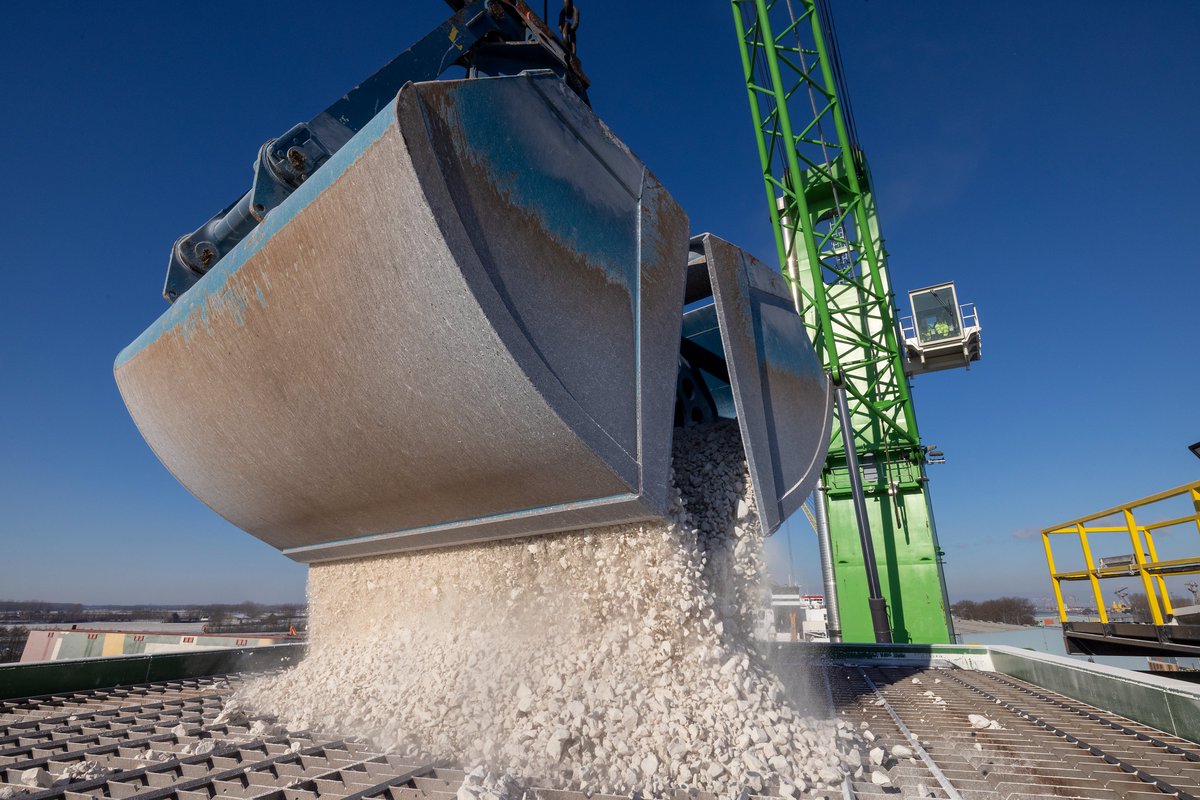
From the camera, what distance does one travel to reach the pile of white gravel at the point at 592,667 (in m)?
2.21

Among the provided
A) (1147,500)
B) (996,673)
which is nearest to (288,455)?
(996,673)

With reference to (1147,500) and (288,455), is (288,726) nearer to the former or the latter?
(288,455)

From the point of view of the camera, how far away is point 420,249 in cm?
207

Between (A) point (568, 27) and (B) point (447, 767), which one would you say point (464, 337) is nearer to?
(B) point (447, 767)

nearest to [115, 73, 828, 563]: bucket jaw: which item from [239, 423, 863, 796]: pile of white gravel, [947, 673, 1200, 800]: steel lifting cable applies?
[239, 423, 863, 796]: pile of white gravel

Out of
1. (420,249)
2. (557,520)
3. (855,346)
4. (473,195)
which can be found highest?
(855,346)

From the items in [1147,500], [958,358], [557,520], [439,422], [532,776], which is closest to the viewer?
[532,776]

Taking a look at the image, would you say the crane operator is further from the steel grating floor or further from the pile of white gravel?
the steel grating floor

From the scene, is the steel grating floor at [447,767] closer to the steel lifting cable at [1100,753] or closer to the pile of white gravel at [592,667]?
the steel lifting cable at [1100,753]

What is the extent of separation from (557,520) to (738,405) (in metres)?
0.97

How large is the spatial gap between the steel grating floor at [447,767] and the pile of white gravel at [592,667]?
16 cm

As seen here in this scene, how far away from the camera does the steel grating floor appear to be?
6.75ft

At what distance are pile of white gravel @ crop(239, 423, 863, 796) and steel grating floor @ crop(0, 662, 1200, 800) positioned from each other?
16cm

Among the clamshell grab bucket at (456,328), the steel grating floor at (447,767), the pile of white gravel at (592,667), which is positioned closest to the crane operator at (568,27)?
the clamshell grab bucket at (456,328)
